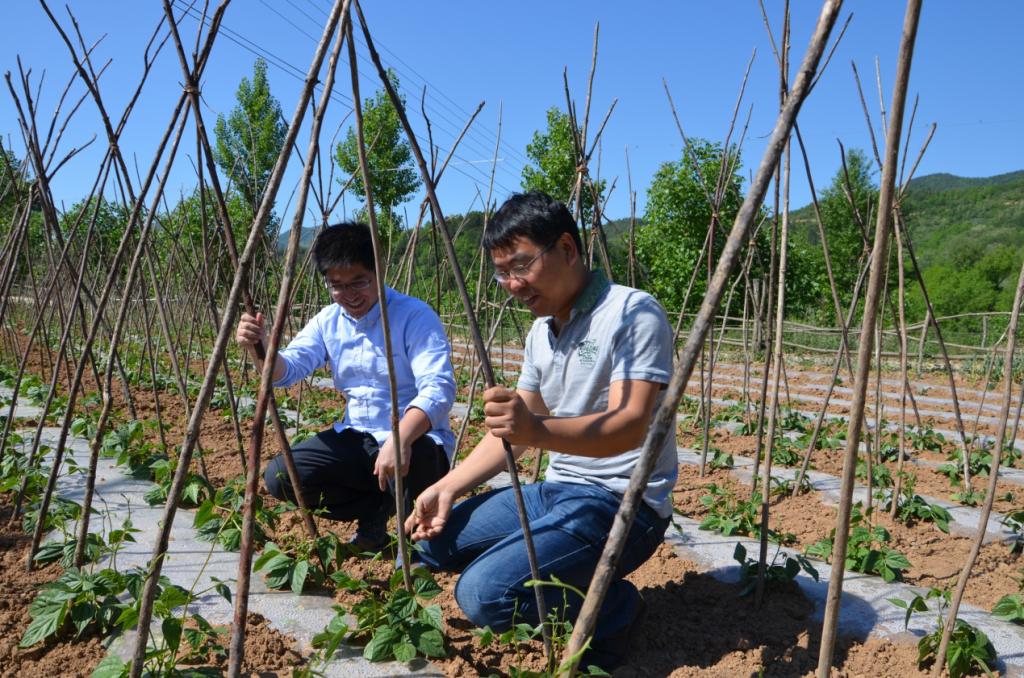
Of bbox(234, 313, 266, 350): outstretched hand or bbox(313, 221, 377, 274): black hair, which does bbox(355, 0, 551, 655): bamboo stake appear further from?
bbox(313, 221, 377, 274): black hair

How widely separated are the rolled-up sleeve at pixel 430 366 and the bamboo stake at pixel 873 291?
45.9 inches

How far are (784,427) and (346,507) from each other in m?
3.05

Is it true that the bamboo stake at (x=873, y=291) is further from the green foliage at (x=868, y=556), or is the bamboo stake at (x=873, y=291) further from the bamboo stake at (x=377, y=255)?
the green foliage at (x=868, y=556)

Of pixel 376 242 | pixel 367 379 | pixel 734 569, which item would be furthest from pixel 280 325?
pixel 734 569

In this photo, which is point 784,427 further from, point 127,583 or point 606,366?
point 127,583

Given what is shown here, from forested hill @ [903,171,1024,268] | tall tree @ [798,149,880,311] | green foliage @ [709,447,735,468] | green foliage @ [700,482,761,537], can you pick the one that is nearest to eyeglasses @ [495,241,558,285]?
green foliage @ [700,482,761,537]

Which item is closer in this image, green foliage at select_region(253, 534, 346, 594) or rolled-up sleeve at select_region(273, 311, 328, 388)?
green foliage at select_region(253, 534, 346, 594)

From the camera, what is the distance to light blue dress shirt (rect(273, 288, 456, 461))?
2141 mm

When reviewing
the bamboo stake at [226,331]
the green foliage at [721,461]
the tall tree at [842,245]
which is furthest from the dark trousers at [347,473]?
the tall tree at [842,245]

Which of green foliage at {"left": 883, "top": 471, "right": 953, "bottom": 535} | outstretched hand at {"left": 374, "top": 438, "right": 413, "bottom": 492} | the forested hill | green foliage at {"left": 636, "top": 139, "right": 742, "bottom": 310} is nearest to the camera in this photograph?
outstretched hand at {"left": 374, "top": 438, "right": 413, "bottom": 492}

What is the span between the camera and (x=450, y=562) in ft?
6.03

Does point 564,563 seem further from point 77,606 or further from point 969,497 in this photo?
point 969,497

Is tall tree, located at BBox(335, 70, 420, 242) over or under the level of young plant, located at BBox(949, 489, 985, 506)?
over

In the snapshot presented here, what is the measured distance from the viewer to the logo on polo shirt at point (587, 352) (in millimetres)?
1577
